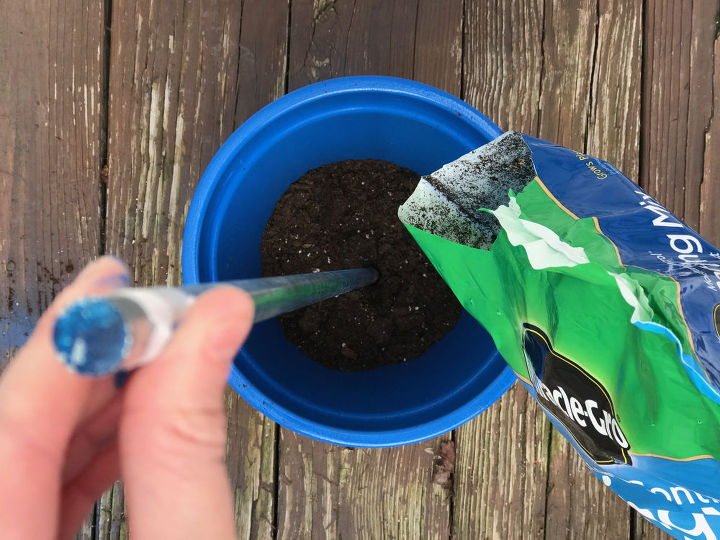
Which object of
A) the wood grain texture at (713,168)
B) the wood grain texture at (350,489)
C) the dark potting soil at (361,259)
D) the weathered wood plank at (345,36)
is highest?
the weathered wood plank at (345,36)

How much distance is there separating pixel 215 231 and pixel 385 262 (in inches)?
10.2

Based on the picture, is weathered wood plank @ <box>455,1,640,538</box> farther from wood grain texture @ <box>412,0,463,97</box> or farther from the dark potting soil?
the dark potting soil

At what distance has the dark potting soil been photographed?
0.78 metres

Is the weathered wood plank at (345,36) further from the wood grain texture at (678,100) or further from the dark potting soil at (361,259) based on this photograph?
the wood grain texture at (678,100)

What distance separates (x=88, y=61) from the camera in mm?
872

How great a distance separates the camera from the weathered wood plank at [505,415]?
0.85 meters

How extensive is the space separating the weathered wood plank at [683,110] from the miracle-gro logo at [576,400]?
521 millimetres

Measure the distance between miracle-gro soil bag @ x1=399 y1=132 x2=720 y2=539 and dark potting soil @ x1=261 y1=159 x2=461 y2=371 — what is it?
18 cm

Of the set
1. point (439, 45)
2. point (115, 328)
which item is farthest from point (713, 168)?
point (115, 328)

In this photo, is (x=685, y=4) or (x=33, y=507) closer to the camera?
(x=33, y=507)

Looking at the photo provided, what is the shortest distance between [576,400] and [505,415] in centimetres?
39

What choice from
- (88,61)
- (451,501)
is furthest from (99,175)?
(451,501)

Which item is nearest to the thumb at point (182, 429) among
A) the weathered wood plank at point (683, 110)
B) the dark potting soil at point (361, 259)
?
the dark potting soil at point (361, 259)

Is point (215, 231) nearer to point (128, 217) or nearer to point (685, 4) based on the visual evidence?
point (128, 217)
